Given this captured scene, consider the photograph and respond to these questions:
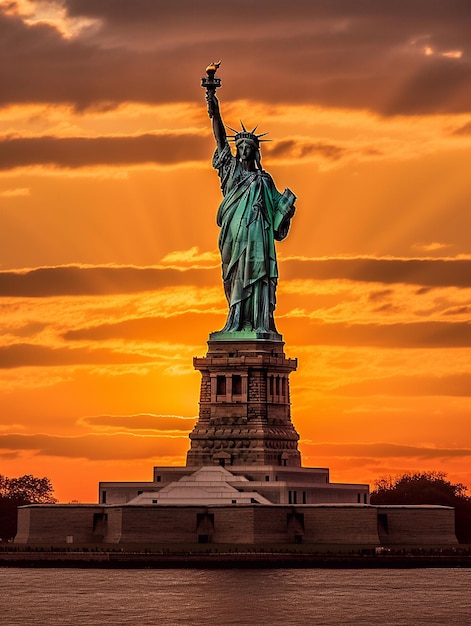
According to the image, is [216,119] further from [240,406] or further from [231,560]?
[231,560]

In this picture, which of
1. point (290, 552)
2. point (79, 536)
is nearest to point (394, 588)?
point (290, 552)

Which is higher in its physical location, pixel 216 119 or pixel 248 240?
pixel 216 119

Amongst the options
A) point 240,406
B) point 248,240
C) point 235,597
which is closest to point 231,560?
point 240,406

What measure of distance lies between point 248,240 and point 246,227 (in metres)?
0.78

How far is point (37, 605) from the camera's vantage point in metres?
121

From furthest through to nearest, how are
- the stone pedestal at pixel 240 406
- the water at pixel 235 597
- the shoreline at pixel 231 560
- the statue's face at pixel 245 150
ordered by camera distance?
the statue's face at pixel 245 150, the stone pedestal at pixel 240 406, the shoreline at pixel 231 560, the water at pixel 235 597

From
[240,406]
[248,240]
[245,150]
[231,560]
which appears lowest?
[231,560]

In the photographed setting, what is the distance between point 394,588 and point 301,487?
76.5ft

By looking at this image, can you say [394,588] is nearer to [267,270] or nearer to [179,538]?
[179,538]

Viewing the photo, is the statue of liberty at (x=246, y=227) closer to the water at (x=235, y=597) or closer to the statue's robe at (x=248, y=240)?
the statue's robe at (x=248, y=240)

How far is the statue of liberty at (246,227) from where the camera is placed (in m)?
159

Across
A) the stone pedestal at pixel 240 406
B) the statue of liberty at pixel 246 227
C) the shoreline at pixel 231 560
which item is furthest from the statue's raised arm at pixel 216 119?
the shoreline at pixel 231 560

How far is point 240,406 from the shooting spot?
158000 mm

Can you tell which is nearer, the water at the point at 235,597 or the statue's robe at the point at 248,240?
the water at the point at 235,597
